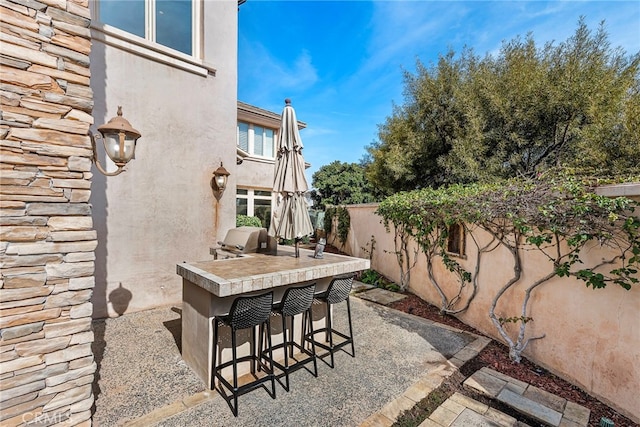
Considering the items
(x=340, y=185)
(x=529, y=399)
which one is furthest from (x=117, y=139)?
(x=340, y=185)

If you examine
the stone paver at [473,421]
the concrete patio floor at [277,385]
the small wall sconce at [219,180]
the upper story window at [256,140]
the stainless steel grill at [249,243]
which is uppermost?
the upper story window at [256,140]

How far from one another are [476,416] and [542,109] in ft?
34.0

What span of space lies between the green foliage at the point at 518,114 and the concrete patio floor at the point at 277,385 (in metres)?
5.32

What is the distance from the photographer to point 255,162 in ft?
45.2

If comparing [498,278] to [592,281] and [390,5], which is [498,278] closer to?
[592,281]

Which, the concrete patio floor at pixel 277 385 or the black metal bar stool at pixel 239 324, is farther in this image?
the black metal bar stool at pixel 239 324

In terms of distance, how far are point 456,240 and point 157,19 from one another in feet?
31.4

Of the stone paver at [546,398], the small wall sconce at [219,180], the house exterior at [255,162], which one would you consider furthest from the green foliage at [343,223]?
the stone paver at [546,398]

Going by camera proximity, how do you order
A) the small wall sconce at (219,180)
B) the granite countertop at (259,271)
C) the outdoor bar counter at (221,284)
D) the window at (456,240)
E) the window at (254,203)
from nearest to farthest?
the granite countertop at (259,271) → the outdoor bar counter at (221,284) → the window at (456,240) → the small wall sconce at (219,180) → the window at (254,203)

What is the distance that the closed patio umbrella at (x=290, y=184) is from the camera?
5.57 meters

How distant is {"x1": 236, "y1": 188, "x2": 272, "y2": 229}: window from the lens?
13.3m

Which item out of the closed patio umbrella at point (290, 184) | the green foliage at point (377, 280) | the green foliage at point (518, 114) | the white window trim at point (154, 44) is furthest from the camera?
the green foliage at point (377, 280)

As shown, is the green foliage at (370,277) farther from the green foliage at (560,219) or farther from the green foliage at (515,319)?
the green foliage at (515,319)

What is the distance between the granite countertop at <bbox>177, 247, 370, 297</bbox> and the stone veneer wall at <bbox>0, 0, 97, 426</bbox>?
53.9 inches
